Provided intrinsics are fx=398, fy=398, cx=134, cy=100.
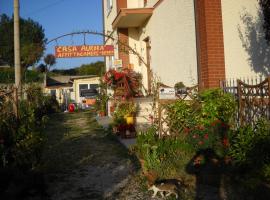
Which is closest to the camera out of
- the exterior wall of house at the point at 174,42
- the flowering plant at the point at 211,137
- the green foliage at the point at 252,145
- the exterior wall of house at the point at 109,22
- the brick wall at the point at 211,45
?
the green foliage at the point at 252,145

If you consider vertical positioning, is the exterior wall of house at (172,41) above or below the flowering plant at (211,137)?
above

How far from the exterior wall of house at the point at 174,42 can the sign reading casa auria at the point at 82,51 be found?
170 centimetres

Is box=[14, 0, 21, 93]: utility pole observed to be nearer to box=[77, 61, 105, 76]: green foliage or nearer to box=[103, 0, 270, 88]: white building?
box=[103, 0, 270, 88]: white building

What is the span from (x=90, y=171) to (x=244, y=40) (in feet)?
16.5

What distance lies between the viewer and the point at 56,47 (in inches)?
488

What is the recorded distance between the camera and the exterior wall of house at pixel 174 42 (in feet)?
33.8

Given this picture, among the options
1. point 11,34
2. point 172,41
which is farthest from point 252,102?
point 11,34

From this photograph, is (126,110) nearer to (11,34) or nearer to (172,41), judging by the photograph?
(172,41)

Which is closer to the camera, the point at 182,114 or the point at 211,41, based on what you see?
the point at 182,114

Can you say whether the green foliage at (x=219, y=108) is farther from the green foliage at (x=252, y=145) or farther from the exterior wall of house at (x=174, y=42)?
the exterior wall of house at (x=174, y=42)

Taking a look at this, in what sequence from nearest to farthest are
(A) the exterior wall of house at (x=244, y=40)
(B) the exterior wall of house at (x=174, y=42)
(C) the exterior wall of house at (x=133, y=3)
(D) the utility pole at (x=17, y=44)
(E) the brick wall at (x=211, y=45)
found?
(E) the brick wall at (x=211, y=45) < (A) the exterior wall of house at (x=244, y=40) < (B) the exterior wall of house at (x=174, y=42) < (D) the utility pole at (x=17, y=44) < (C) the exterior wall of house at (x=133, y=3)

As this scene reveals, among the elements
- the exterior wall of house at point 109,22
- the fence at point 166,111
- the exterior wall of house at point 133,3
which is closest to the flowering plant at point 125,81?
the exterior wall of house at point 109,22

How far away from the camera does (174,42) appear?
38.2 ft

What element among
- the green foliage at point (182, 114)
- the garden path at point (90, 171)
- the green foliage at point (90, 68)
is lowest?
the garden path at point (90, 171)
